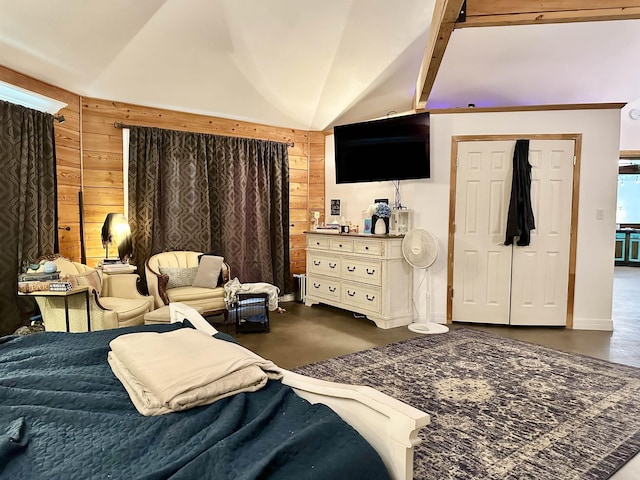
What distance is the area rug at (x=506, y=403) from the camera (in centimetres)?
206

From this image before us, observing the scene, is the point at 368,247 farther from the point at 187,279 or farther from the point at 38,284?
the point at 38,284

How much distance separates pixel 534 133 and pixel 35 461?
16.0 ft

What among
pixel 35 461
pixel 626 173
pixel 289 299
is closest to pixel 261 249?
pixel 289 299

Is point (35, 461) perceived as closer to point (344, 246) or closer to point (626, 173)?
point (344, 246)

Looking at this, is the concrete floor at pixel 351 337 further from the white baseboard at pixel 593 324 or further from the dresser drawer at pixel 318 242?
the dresser drawer at pixel 318 242

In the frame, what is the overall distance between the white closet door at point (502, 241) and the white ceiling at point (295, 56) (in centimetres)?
Result: 93

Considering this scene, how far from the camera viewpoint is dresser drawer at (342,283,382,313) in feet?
15.1

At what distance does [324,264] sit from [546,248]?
2.51 meters

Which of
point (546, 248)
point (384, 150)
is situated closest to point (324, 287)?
point (384, 150)

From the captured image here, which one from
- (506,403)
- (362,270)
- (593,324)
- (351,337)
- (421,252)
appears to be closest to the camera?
(506,403)

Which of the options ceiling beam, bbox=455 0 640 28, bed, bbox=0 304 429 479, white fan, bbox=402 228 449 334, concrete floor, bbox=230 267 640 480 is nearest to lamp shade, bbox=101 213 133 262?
concrete floor, bbox=230 267 640 480

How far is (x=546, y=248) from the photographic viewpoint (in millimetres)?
4559

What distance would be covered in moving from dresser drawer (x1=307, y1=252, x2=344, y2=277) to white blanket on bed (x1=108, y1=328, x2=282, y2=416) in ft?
11.6

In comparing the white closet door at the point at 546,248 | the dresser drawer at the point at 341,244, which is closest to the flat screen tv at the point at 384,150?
the dresser drawer at the point at 341,244
